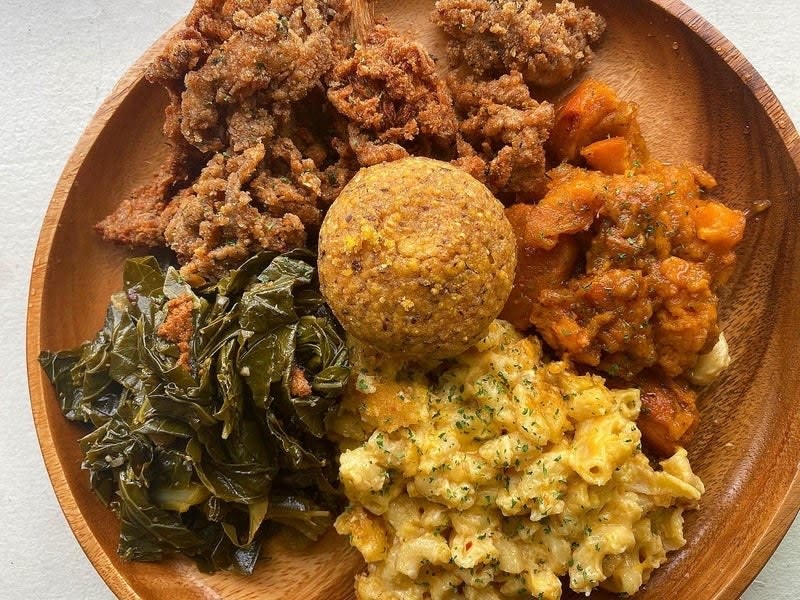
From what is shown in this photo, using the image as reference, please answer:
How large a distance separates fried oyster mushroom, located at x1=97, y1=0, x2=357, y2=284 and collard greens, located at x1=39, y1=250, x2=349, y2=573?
0.18 metres

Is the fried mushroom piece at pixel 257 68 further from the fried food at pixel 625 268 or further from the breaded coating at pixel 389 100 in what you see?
the fried food at pixel 625 268

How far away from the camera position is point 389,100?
3.26m

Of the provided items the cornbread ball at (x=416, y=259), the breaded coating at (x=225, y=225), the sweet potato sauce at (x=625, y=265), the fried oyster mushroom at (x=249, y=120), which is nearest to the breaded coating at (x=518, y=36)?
the sweet potato sauce at (x=625, y=265)

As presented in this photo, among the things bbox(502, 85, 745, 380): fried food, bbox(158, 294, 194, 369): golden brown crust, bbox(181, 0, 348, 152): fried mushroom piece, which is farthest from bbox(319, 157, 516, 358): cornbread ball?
bbox(158, 294, 194, 369): golden brown crust

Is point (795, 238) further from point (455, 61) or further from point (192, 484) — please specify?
point (192, 484)

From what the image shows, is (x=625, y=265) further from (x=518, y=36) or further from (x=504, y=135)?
(x=518, y=36)

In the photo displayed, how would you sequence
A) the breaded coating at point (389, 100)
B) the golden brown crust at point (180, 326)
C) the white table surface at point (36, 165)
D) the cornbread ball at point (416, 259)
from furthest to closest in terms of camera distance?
the white table surface at point (36, 165) < the golden brown crust at point (180, 326) < the breaded coating at point (389, 100) < the cornbread ball at point (416, 259)

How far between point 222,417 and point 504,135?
1.81m

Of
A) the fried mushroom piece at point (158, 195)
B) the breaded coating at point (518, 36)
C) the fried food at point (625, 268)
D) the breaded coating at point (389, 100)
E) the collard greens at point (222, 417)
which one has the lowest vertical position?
the collard greens at point (222, 417)

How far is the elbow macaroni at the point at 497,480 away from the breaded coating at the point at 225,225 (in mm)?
666

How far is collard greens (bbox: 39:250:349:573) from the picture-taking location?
3.22m

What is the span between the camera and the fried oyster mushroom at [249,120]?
10.2 ft

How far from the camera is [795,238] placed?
11.4ft

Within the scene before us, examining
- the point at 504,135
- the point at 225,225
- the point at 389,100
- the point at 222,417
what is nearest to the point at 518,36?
the point at 504,135
